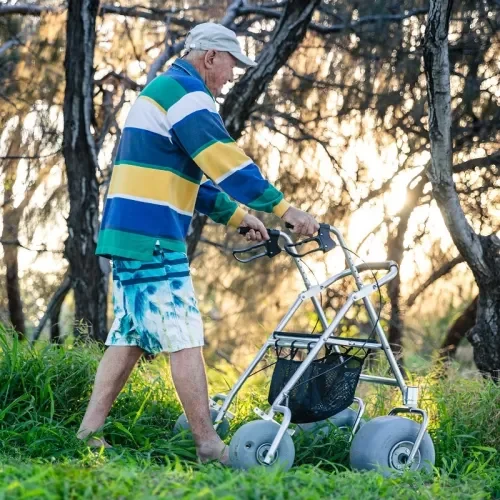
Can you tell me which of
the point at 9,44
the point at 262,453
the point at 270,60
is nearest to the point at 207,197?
the point at 262,453

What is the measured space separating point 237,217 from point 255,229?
0.21 m

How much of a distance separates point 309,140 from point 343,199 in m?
0.62

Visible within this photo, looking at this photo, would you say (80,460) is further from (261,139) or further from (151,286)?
(261,139)

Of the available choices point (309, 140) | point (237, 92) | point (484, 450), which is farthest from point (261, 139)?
point (484, 450)

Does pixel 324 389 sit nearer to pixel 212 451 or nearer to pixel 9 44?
pixel 212 451

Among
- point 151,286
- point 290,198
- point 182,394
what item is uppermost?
point 290,198

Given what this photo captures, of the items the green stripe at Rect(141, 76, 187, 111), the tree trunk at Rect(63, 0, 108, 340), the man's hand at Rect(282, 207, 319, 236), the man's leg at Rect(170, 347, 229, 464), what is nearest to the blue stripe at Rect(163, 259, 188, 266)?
the man's leg at Rect(170, 347, 229, 464)

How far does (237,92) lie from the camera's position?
6.91 meters

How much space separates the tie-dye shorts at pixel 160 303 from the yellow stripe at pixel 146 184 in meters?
0.23

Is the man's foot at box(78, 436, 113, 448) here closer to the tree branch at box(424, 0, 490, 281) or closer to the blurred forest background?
the tree branch at box(424, 0, 490, 281)

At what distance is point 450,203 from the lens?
5730mm

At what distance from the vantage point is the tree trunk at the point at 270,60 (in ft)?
22.0

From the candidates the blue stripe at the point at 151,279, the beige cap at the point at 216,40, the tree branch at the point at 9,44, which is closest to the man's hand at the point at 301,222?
the blue stripe at the point at 151,279

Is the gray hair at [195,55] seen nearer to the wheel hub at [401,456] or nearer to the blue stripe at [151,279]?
the blue stripe at [151,279]
